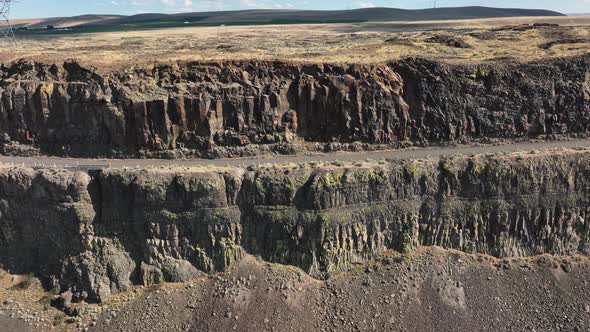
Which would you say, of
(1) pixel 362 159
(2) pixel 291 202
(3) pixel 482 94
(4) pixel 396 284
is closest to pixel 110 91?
(2) pixel 291 202

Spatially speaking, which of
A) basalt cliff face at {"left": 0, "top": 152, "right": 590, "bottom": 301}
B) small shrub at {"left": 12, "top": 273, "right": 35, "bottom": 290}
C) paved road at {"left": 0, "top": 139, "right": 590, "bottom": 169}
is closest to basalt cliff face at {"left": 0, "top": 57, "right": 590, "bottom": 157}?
paved road at {"left": 0, "top": 139, "right": 590, "bottom": 169}

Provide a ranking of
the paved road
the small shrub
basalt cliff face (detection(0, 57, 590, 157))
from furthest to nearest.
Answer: basalt cliff face (detection(0, 57, 590, 157)), the paved road, the small shrub

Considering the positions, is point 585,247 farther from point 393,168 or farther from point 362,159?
point 362,159

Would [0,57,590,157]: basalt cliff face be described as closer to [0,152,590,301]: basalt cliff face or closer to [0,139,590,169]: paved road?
[0,139,590,169]: paved road

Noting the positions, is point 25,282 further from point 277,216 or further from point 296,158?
point 296,158

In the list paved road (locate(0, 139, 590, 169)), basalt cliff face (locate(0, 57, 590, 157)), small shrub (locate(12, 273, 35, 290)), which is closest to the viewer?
small shrub (locate(12, 273, 35, 290))

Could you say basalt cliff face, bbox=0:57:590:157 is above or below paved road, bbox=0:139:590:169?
above
